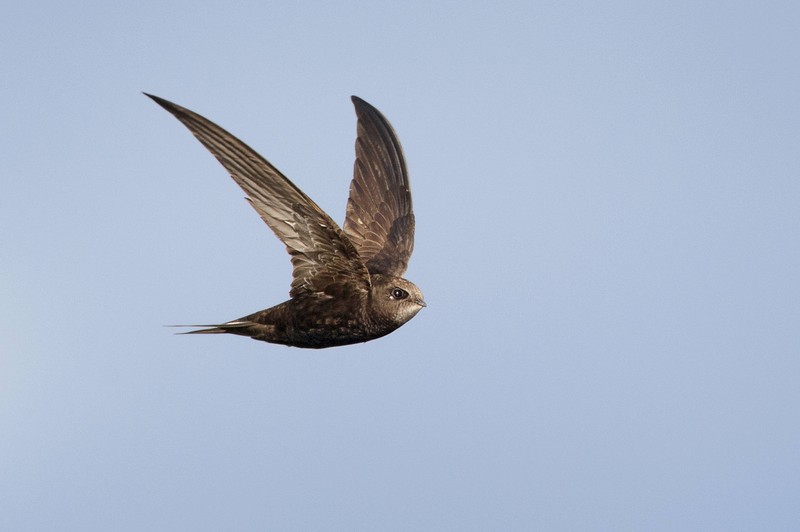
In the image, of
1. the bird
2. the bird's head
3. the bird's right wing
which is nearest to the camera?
the bird's right wing

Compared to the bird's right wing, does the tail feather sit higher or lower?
lower

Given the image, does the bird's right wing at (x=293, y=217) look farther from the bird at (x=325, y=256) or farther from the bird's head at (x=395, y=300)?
the bird's head at (x=395, y=300)

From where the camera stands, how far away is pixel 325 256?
8609 millimetres

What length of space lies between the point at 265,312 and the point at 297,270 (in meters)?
0.54

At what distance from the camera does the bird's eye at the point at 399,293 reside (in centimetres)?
874

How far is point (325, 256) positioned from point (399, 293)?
2.16 feet

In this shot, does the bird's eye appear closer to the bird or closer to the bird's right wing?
the bird

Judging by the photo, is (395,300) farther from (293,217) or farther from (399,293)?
(293,217)

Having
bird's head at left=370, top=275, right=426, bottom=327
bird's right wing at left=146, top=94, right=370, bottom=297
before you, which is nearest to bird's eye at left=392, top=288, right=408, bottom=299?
bird's head at left=370, top=275, right=426, bottom=327

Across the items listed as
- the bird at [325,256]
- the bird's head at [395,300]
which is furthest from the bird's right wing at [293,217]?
the bird's head at [395,300]

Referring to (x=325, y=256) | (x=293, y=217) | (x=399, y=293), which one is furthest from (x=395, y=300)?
(x=293, y=217)

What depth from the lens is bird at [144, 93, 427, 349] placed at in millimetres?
7887

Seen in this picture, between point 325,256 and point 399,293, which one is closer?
point 325,256

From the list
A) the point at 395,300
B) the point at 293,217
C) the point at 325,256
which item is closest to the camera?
the point at 293,217
